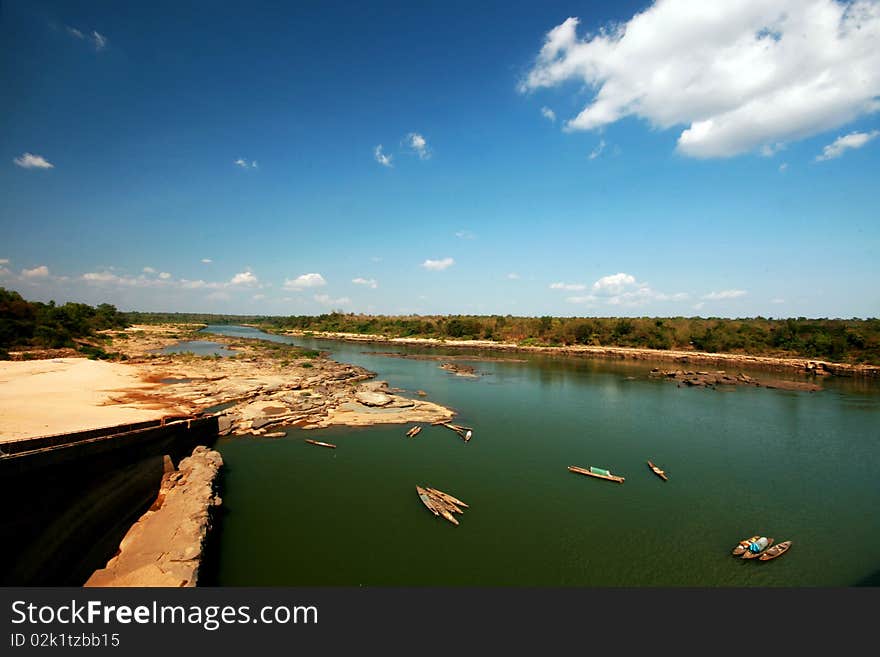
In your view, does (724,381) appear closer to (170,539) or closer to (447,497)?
(447,497)

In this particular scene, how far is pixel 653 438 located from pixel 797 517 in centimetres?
825

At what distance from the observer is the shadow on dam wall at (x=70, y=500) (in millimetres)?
8555

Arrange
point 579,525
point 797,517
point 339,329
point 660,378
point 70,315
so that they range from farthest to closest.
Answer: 1. point 339,329
2. point 70,315
3. point 660,378
4. point 797,517
5. point 579,525

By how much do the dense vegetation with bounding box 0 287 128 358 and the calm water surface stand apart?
38.9 meters

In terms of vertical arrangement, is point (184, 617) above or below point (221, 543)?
above

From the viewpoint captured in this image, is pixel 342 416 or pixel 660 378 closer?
pixel 342 416

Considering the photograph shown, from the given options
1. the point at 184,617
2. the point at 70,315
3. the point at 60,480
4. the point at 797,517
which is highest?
the point at 70,315

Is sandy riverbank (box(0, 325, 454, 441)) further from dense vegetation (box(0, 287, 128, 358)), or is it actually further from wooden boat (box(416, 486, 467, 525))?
dense vegetation (box(0, 287, 128, 358))

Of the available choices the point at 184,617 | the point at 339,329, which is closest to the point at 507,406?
the point at 184,617

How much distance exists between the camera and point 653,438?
21.8 m

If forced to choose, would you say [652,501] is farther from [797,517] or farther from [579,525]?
[797,517]

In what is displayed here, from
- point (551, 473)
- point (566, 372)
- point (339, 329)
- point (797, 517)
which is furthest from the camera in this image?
point (339, 329)

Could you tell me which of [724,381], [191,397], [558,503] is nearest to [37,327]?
[191,397]

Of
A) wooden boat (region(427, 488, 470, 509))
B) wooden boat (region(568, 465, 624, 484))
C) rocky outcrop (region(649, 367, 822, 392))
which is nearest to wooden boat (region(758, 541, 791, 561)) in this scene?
wooden boat (region(568, 465, 624, 484))
